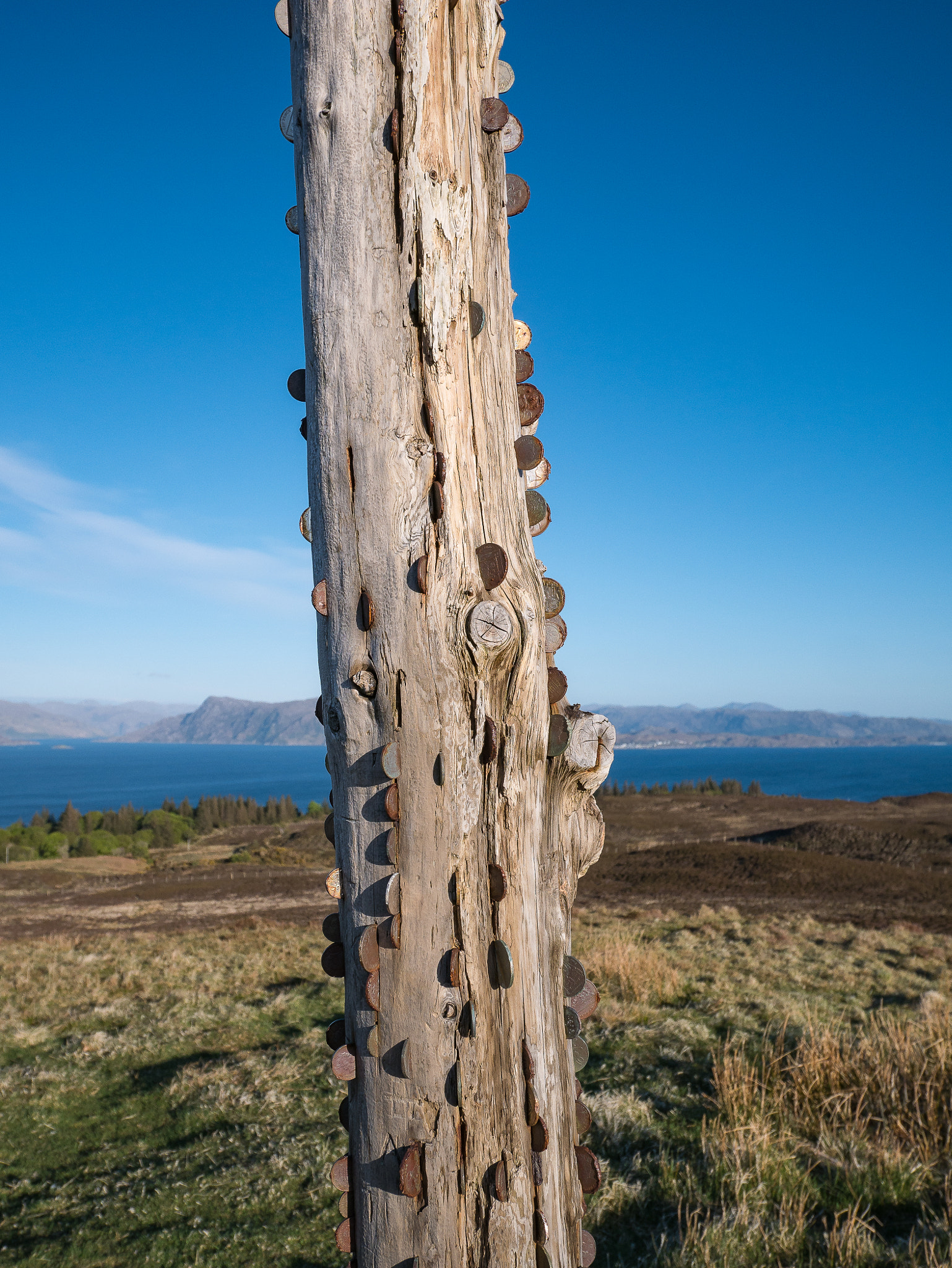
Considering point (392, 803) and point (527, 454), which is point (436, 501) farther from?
point (392, 803)

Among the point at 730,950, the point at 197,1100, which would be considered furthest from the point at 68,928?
the point at 730,950

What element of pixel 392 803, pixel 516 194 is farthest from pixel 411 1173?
pixel 516 194

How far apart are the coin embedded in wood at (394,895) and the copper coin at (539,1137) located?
49 cm

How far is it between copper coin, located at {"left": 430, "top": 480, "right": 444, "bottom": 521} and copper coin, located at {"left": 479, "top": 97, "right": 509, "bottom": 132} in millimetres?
768

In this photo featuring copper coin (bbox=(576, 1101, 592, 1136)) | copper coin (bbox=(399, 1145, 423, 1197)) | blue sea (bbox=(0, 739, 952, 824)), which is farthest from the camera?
blue sea (bbox=(0, 739, 952, 824))

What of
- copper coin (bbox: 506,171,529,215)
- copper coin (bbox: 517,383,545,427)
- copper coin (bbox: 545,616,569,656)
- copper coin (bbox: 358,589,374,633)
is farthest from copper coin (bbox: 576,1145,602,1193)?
copper coin (bbox: 506,171,529,215)

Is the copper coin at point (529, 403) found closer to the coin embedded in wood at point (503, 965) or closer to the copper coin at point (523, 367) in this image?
the copper coin at point (523, 367)

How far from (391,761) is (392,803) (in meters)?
0.08

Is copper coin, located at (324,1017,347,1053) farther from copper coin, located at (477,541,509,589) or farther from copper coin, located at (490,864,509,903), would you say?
copper coin, located at (477,541,509,589)

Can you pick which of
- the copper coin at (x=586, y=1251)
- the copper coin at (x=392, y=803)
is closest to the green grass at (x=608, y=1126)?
the copper coin at (x=586, y=1251)

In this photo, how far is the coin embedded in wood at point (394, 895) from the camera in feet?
4.51

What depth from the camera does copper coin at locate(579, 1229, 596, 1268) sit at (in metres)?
1.60

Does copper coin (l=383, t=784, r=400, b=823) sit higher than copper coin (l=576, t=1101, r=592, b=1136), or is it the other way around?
copper coin (l=383, t=784, r=400, b=823)

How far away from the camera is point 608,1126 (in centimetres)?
521
